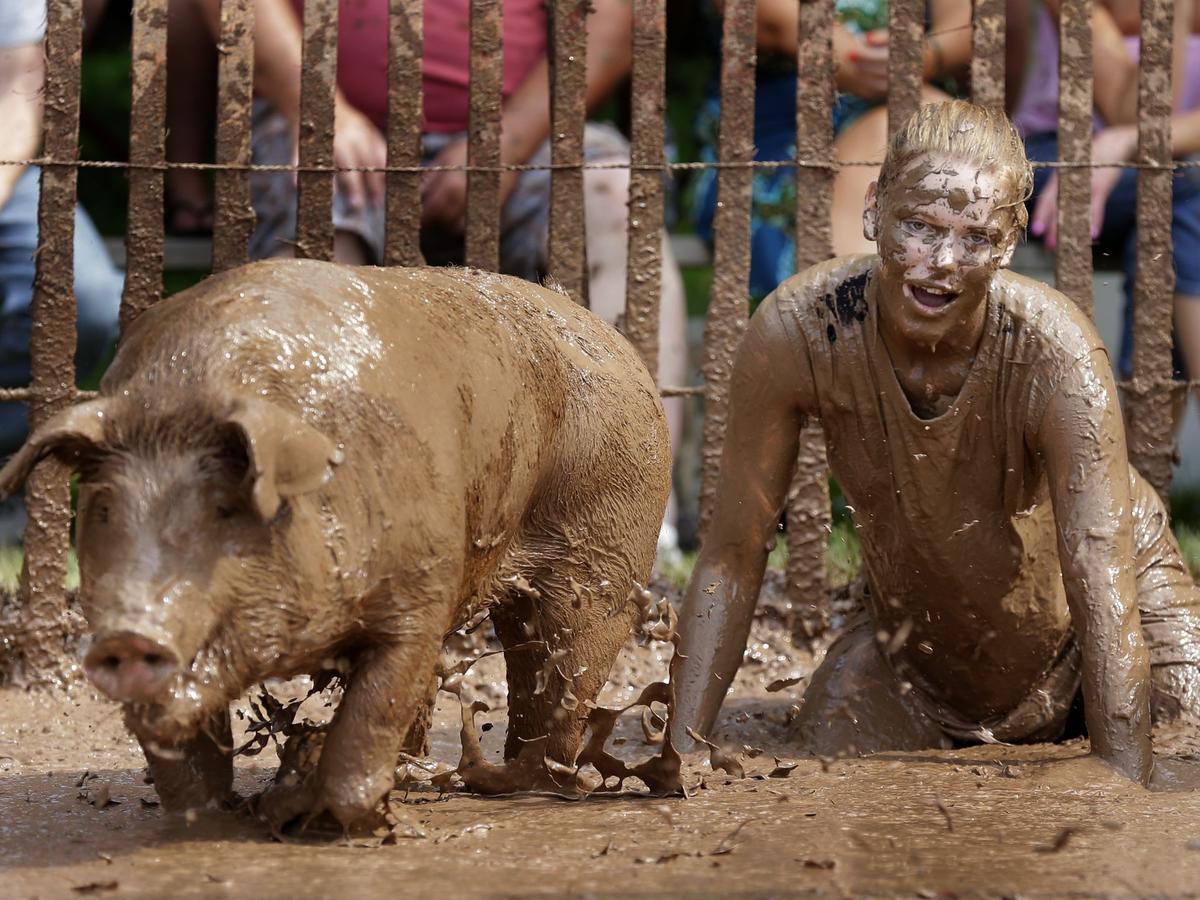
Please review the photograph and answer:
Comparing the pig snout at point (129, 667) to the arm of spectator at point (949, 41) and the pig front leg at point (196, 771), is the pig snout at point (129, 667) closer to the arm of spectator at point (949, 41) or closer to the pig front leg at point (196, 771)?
the pig front leg at point (196, 771)

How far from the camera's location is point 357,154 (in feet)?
19.3

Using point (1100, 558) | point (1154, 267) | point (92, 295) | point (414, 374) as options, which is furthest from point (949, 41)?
point (414, 374)

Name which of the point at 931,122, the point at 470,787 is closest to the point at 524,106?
the point at 931,122

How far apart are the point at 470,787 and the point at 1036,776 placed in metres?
1.24

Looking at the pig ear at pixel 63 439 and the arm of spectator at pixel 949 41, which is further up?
the arm of spectator at pixel 949 41

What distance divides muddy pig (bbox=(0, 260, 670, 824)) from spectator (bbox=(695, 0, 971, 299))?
2.63 meters

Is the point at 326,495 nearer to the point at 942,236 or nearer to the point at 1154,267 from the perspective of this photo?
the point at 942,236

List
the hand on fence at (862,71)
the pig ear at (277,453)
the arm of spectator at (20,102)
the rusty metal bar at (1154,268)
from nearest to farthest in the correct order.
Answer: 1. the pig ear at (277,453)
2. the rusty metal bar at (1154,268)
3. the arm of spectator at (20,102)
4. the hand on fence at (862,71)

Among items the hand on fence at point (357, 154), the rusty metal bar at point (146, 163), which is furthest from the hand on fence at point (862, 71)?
the rusty metal bar at point (146, 163)

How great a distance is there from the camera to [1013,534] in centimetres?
445

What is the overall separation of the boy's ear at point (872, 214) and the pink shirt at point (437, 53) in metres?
2.45

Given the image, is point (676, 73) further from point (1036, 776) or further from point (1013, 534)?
point (1036, 776)

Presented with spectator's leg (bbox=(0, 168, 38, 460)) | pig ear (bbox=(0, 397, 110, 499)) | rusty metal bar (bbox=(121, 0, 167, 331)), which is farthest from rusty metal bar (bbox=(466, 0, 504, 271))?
pig ear (bbox=(0, 397, 110, 499))

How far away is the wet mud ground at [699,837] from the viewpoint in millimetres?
3074
